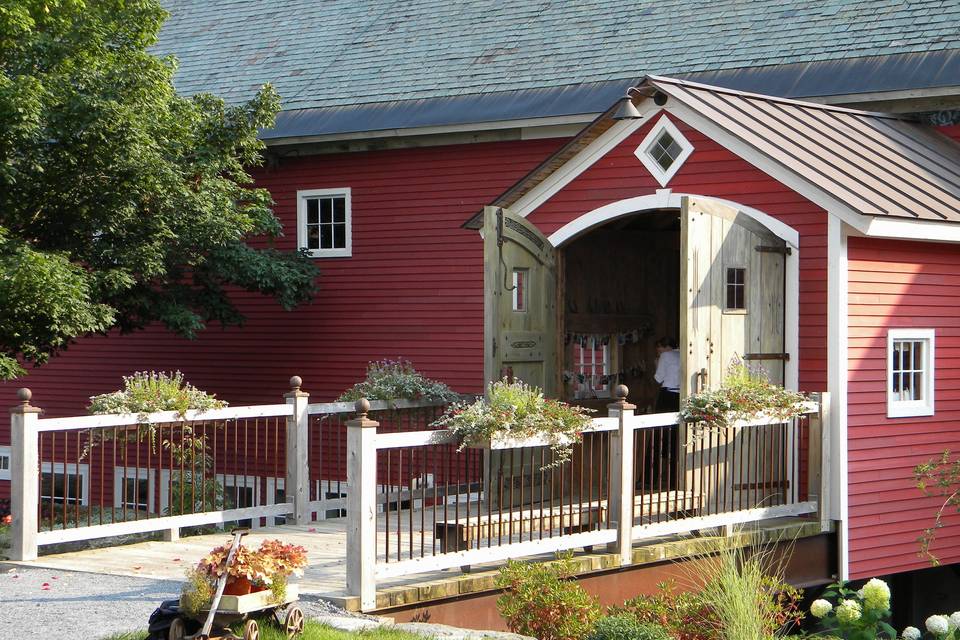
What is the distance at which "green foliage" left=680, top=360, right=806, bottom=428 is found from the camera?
10859mm

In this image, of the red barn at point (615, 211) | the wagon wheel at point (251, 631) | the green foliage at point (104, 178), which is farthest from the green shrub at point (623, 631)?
the green foliage at point (104, 178)

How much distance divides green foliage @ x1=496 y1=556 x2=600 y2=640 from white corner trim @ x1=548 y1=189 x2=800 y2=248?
3801 millimetres

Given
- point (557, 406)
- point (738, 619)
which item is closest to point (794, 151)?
point (557, 406)

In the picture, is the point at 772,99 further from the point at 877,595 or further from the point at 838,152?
the point at 877,595

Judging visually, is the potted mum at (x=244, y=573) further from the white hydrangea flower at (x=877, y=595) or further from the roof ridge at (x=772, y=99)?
the roof ridge at (x=772, y=99)

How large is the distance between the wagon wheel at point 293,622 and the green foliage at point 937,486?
21.1ft

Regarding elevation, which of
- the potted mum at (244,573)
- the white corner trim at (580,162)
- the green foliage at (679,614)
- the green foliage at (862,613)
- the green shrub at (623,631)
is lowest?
the green foliage at (862,613)

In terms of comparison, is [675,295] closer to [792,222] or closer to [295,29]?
[792,222]

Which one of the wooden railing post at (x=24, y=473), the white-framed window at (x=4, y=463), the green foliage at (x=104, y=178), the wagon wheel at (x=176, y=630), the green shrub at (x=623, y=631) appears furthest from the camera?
the white-framed window at (x=4, y=463)

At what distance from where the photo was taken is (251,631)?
A: 7.54 meters

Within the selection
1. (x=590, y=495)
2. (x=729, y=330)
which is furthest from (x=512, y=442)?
(x=729, y=330)

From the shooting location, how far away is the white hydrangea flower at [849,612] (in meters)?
10.4

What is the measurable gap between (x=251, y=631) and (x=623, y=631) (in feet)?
7.15

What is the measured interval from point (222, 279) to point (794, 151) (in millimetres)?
8190
